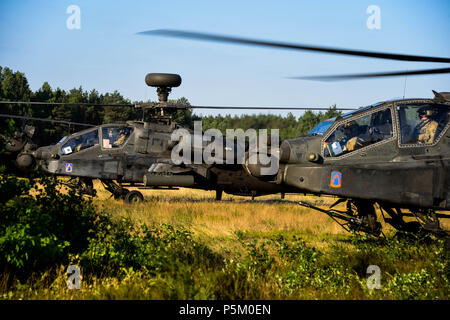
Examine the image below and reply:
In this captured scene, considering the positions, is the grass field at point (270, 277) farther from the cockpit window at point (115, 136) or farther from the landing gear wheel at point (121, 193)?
the landing gear wheel at point (121, 193)

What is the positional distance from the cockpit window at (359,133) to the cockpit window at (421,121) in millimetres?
265

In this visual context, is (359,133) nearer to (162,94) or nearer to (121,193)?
(162,94)

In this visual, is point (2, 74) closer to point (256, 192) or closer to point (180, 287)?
point (256, 192)

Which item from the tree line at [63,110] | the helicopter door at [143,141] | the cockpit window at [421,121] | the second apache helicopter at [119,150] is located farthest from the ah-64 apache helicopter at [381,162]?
the tree line at [63,110]

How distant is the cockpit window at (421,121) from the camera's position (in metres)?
8.69

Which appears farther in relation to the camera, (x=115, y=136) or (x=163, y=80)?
(x=115, y=136)

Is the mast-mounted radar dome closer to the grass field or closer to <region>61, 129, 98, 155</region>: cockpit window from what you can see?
<region>61, 129, 98, 155</region>: cockpit window

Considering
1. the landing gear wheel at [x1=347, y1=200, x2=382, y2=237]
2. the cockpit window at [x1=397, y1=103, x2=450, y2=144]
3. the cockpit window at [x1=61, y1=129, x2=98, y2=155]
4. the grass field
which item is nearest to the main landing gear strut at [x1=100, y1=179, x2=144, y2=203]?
the cockpit window at [x1=61, y1=129, x2=98, y2=155]

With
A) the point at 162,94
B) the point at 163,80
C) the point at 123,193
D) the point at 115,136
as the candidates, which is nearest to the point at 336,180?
the point at 163,80

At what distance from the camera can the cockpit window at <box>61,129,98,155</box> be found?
15.9 meters

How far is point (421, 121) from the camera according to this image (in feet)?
28.9

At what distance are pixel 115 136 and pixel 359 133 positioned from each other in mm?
9580

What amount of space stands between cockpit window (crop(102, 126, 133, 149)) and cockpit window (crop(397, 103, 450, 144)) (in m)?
9.85
